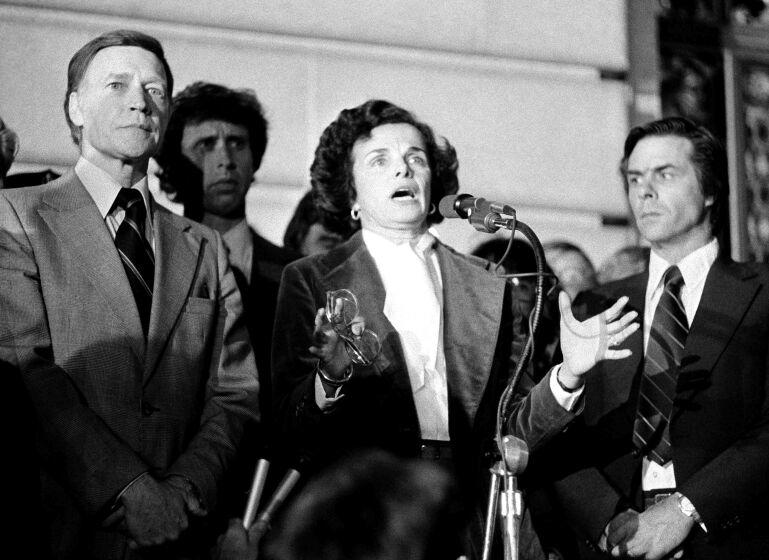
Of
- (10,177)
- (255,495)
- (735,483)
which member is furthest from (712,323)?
(10,177)

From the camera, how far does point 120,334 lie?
3186 mm

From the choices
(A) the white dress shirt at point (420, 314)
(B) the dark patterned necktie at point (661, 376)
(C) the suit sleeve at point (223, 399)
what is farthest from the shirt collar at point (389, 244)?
(B) the dark patterned necktie at point (661, 376)

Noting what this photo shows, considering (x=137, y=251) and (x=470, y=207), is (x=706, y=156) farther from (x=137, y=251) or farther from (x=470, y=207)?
(x=137, y=251)

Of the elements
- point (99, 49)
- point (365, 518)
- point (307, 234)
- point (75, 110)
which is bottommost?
point (365, 518)

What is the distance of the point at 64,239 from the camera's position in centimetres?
324

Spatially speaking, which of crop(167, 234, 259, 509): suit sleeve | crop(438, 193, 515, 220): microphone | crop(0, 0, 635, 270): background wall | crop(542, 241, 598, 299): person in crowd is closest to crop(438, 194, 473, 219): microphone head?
crop(438, 193, 515, 220): microphone

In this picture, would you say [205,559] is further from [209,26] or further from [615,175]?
[615,175]

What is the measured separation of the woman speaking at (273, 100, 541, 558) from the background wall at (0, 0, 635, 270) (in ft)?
4.52

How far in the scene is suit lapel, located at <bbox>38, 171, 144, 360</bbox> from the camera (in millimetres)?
3207

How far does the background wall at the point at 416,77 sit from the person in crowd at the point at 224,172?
18.6 inches

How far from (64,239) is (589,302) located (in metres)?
1.85

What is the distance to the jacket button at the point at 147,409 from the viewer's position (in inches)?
125

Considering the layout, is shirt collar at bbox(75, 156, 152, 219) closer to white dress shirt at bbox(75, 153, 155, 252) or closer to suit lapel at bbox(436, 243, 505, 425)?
white dress shirt at bbox(75, 153, 155, 252)

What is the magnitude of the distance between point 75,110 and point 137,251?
A: 22.9 inches
